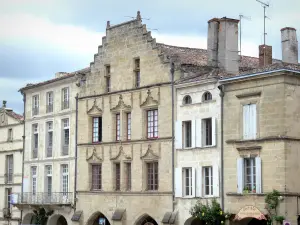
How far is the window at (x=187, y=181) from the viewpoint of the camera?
41344 millimetres

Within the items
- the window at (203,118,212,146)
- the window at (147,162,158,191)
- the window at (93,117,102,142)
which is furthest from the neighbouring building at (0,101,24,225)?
the window at (203,118,212,146)

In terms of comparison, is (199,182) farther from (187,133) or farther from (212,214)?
(187,133)

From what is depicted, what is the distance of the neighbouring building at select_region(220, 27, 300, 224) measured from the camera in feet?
119

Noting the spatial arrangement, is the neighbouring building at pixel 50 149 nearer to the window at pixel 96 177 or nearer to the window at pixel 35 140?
the window at pixel 35 140

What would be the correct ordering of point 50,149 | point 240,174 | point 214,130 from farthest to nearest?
point 50,149 < point 214,130 < point 240,174

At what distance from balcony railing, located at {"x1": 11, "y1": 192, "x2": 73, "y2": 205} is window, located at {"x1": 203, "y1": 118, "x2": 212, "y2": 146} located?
12909 mm

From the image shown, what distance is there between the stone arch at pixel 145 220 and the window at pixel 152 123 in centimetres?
440

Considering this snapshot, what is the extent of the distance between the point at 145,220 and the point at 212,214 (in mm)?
7159

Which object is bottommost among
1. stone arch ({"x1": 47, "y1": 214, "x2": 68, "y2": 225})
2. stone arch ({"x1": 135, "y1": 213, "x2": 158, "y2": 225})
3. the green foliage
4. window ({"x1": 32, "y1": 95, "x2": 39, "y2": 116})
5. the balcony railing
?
stone arch ({"x1": 47, "y1": 214, "x2": 68, "y2": 225})

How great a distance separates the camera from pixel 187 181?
41688 mm

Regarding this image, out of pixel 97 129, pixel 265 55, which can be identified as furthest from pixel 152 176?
pixel 265 55

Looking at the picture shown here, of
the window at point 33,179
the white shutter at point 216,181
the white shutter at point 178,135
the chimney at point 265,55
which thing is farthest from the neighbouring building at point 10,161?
the white shutter at point 216,181

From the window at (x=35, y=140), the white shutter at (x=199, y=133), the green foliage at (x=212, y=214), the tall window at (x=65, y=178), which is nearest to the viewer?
the green foliage at (x=212, y=214)

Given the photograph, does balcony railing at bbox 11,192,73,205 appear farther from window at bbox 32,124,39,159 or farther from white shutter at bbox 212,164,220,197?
white shutter at bbox 212,164,220,197
